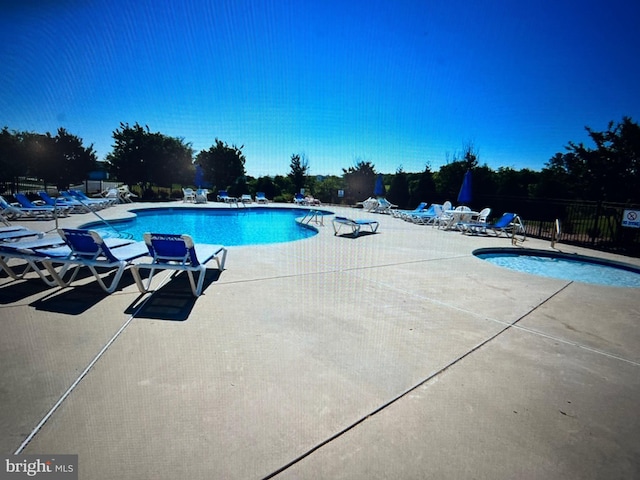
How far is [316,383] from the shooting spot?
7.39 ft

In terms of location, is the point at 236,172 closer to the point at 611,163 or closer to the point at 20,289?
the point at 20,289

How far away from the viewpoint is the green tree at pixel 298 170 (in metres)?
30.3

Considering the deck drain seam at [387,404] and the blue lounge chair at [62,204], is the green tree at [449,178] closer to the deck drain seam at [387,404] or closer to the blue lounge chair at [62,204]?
A: the deck drain seam at [387,404]

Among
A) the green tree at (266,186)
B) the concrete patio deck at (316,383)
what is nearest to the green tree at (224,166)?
the green tree at (266,186)

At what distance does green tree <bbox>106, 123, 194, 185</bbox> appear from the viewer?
82.1ft

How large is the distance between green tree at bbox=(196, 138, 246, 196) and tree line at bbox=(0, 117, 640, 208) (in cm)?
10

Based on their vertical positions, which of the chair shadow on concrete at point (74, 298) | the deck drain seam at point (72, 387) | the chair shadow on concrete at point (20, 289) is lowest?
the deck drain seam at point (72, 387)

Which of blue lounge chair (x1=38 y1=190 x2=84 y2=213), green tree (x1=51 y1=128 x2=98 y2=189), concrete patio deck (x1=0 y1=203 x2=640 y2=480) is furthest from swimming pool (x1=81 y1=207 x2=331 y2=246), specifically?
green tree (x1=51 y1=128 x2=98 y2=189)

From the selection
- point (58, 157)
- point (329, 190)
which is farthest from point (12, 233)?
point (58, 157)

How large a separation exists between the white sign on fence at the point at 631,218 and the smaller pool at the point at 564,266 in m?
2.33

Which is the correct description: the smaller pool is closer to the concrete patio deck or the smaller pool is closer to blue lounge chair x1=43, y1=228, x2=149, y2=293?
the concrete patio deck

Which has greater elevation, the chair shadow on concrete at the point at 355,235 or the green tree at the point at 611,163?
the green tree at the point at 611,163

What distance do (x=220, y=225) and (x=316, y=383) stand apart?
14.1 meters

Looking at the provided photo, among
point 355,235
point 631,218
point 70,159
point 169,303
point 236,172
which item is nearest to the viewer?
point 169,303
